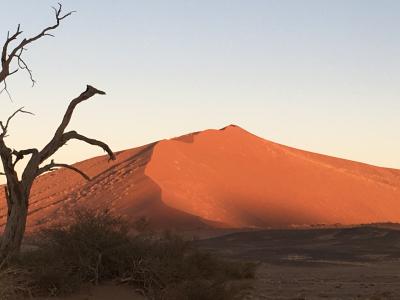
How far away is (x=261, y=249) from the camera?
40.1m

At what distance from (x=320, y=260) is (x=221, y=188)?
33.8 meters

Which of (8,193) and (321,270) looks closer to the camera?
(8,193)

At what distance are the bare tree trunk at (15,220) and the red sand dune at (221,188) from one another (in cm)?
3736

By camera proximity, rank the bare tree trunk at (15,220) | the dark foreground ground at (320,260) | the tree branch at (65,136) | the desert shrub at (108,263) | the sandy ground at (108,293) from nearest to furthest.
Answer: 1. the desert shrub at (108,263)
2. the sandy ground at (108,293)
3. the bare tree trunk at (15,220)
4. the tree branch at (65,136)
5. the dark foreground ground at (320,260)

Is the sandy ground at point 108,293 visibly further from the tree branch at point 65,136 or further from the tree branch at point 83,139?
the tree branch at point 83,139

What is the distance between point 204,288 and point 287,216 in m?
51.8

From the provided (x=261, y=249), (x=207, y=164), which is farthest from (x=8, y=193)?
(x=207, y=164)

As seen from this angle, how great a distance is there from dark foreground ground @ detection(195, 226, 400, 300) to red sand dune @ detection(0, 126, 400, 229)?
29.7 feet

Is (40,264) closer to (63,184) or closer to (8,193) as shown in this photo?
(8,193)

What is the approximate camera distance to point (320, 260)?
32.9 metres

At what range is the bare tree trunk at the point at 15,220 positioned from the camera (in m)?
14.1

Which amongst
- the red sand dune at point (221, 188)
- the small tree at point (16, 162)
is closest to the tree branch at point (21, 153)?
the small tree at point (16, 162)

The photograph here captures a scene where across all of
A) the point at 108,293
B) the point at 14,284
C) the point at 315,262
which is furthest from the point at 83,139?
the point at 315,262

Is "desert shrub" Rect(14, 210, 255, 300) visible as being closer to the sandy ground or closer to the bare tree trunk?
the sandy ground
